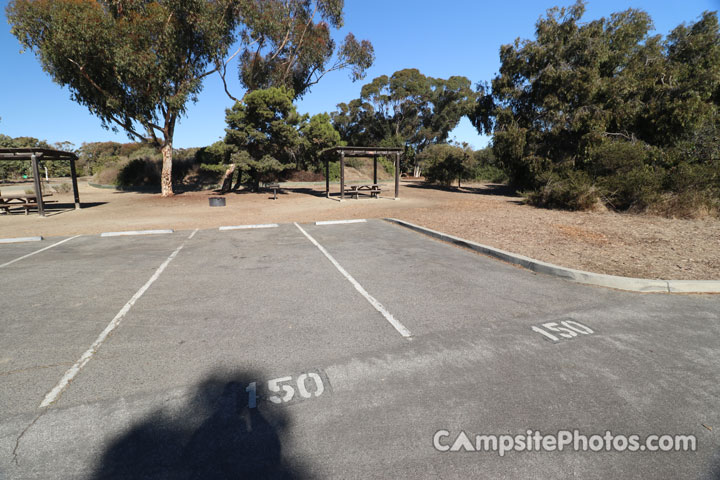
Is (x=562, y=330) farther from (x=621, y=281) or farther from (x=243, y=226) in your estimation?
(x=243, y=226)

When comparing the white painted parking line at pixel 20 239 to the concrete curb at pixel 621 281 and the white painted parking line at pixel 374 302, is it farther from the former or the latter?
the concrete curb at pixel 621 281

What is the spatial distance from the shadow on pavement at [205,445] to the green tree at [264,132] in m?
19.4

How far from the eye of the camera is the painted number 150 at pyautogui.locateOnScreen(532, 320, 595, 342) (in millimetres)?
3539

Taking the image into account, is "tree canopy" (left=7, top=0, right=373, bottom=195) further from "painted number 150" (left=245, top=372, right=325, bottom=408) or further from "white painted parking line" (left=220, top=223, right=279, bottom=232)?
"painted number 150" (left=245, top=372, right=325, bottom=408)

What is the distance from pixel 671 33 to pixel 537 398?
2883cm

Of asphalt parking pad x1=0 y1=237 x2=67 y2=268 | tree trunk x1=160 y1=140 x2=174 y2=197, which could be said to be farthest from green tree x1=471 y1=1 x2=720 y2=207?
tree trunk x1=160 y1=140 x2=174 y2=197

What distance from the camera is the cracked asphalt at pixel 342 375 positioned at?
203 centimetres

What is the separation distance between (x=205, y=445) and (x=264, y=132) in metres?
21.8

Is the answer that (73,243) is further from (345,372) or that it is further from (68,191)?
(68,191)

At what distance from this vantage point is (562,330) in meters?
3.68

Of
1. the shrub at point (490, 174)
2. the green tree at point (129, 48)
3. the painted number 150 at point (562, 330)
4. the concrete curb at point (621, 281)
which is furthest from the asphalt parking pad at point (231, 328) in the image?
the shrub at point (490, 174)

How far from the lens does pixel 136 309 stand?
14.1 ft

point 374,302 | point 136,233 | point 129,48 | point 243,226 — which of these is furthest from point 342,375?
point 129,48

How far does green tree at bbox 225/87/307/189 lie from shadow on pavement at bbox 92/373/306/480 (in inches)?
765
